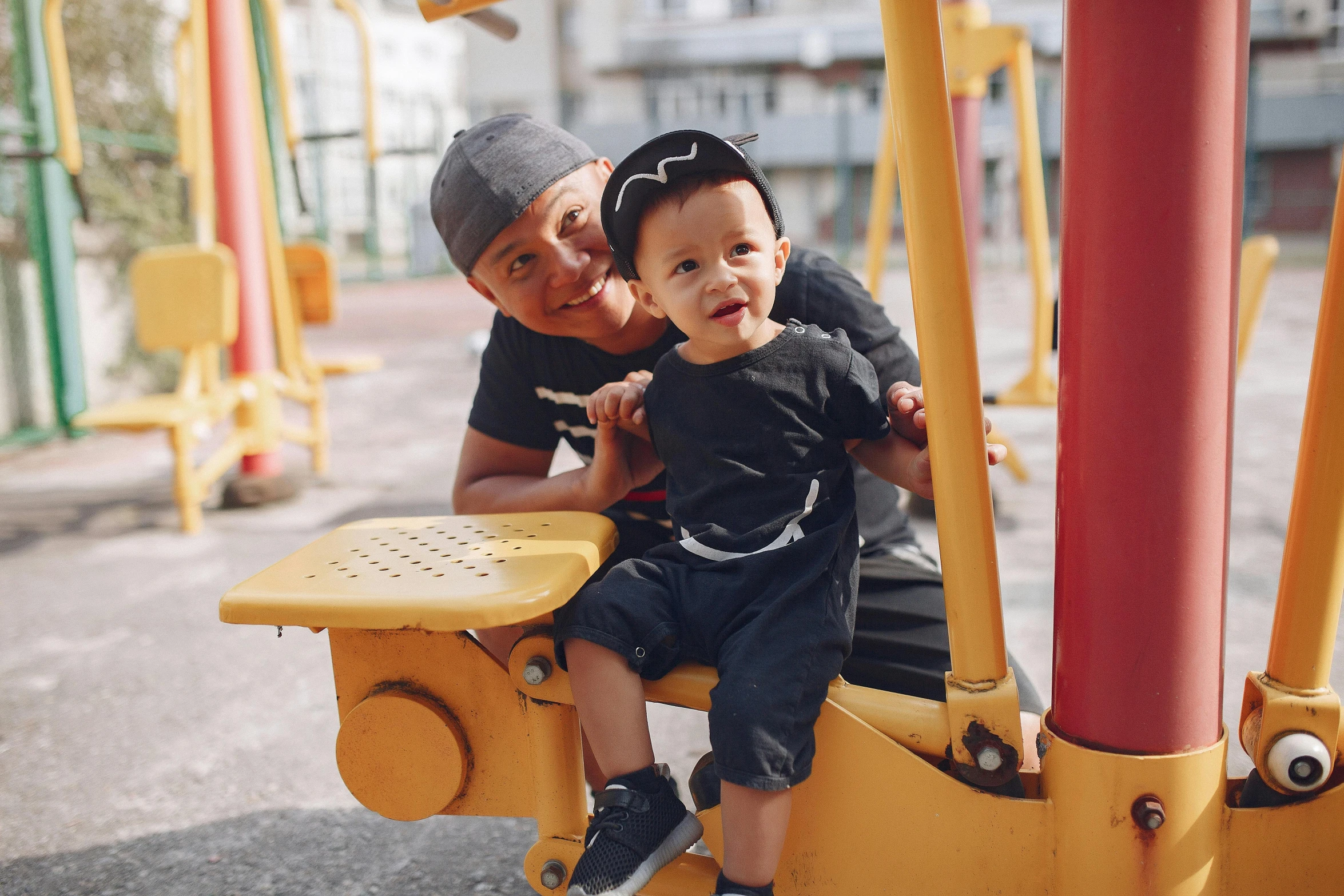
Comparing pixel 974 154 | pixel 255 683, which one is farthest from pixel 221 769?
pixel 974 154

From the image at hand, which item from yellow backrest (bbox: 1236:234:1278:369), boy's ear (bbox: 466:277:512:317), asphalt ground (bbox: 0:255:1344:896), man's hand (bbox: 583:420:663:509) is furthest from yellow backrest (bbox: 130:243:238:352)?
yellow backrest (bbox: 1236:234:1278:369)

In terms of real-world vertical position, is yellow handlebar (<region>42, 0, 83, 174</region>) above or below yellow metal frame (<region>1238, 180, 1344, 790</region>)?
above

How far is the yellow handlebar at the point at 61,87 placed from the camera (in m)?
3.64

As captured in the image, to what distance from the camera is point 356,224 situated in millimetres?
25656

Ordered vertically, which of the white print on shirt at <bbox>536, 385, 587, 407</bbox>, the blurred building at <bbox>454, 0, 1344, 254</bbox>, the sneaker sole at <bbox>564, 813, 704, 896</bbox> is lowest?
the sneaker sole at <bbox>564, 813, 704, 896</bbox>

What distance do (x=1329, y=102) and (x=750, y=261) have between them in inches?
887

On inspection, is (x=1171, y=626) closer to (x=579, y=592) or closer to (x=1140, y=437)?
(x=1140, y=437)

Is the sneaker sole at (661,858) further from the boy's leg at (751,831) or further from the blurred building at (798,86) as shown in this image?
the blurred building at (798,86)

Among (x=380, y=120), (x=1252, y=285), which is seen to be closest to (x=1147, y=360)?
(x=1252, y=285)

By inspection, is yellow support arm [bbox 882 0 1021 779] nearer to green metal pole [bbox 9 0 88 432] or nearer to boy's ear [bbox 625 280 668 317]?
boy's ear [bbox 625 280 668 317]

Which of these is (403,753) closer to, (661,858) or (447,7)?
(661,858)

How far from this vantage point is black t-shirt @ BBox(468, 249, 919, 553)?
136 cm

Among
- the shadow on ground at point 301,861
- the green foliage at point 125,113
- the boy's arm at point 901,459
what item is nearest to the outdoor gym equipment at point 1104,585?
the boy's arm at point 901,459

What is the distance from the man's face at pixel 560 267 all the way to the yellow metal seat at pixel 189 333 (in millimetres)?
2494
